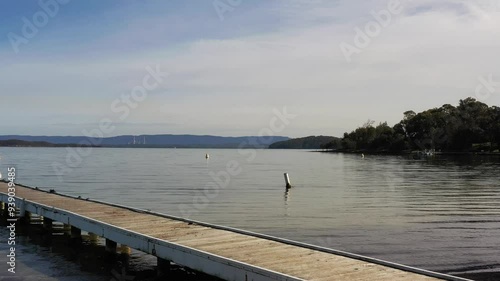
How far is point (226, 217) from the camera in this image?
2362 centimetres

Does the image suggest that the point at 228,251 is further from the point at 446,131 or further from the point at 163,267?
the point at 446,131

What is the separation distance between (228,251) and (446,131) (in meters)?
149

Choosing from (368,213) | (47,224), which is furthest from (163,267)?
(368,213)

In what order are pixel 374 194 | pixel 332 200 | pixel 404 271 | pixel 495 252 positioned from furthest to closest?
1. pixel 374 194
2. pixel 332 200
3. pixel 495 252
4. pixel 404 271

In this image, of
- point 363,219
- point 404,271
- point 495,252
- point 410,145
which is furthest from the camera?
point 410,145

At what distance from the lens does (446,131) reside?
14900 cm

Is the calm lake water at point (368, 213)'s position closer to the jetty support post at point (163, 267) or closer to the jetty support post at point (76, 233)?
the jetty support post at point (163, 267)

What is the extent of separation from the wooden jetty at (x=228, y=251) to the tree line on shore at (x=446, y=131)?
429ft

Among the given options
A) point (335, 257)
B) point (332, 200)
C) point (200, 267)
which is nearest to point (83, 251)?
point (200, 267)

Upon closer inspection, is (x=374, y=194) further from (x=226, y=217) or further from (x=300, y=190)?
(x=226, y=217)

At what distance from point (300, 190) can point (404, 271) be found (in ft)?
95.4

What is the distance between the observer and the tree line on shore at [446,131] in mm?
136125

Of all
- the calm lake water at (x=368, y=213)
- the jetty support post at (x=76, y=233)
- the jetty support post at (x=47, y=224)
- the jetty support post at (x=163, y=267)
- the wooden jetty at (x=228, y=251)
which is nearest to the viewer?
the wooden jetty at (x=228, y=251)

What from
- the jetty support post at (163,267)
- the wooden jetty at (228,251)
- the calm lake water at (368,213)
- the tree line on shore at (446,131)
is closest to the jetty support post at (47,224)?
the wooden jetty at (228,251)
